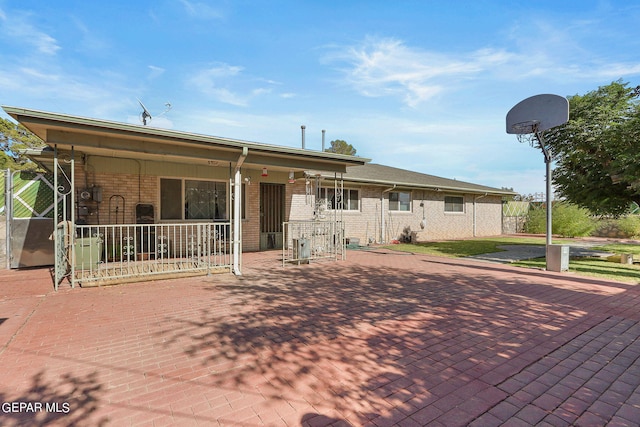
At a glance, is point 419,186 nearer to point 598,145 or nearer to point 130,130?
point 598,145

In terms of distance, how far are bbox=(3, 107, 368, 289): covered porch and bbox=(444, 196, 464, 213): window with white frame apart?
34.0 ft

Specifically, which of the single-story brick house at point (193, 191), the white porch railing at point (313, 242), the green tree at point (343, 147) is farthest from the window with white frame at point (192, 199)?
the green tree at point (343, 147)

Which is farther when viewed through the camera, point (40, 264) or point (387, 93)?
point (387, 93)

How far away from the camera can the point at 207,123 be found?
15398 mm

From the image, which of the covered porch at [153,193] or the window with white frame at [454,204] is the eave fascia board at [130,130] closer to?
the covered porch at [153,193]

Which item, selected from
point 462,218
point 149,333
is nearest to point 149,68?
point 149,333

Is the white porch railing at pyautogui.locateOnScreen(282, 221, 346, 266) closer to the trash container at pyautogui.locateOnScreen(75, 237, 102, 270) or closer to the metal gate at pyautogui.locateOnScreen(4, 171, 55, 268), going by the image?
the trash container at pyautogui.locateOnScreen(75, 237, 102, 270)

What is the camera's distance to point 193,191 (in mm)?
10227

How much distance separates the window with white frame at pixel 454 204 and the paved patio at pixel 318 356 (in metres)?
12.6

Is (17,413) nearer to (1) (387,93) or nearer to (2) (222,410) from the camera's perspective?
(2) (222,410)

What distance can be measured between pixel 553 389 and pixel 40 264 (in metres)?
10.9

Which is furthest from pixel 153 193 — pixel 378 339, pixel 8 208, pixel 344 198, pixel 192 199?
pixel 378 339

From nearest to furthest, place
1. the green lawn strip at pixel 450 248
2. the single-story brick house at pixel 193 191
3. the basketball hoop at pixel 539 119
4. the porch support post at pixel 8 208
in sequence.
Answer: the single-story brick house at pixel 193 191 → the porch support post at pixel 8 208 → the basketball hoop at pixel 539 119 → the green lawn strip at pixel 450 248

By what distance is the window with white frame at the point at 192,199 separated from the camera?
9.87 metres
